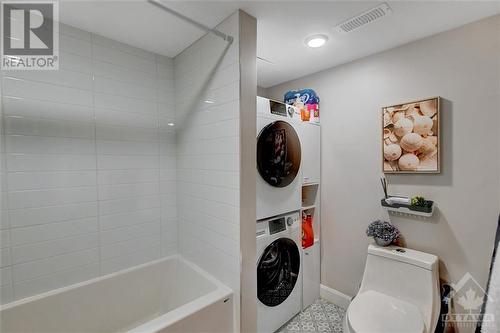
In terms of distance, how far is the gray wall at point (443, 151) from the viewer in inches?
58.7

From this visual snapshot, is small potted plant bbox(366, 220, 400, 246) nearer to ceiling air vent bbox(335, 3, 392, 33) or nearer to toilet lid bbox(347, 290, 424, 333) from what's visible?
toilet lid bbox(347, 290, 424, 333)

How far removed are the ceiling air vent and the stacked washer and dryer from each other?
68 centimetres

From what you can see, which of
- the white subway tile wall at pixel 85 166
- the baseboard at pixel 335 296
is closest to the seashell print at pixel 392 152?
the baseboard at pixel 335 296

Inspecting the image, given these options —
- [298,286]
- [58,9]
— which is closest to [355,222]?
[298,286]

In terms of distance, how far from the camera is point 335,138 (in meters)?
2.25

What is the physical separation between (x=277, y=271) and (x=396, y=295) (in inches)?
35.0

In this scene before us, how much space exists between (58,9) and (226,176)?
1.48 m

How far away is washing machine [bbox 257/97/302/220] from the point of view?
1.74m

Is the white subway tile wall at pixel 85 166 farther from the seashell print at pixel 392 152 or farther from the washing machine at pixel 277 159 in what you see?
the seashell print at pixel 392 152

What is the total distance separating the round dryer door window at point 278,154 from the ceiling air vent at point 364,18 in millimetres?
773

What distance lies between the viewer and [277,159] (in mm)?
1827

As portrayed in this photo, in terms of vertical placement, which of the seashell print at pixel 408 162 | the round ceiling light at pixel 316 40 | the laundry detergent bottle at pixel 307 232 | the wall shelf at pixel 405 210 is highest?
the round ceiling light at pixel 316 40

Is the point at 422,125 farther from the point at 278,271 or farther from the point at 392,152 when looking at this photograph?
the point at 278,271

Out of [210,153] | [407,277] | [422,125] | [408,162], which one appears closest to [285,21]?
[210,153]
